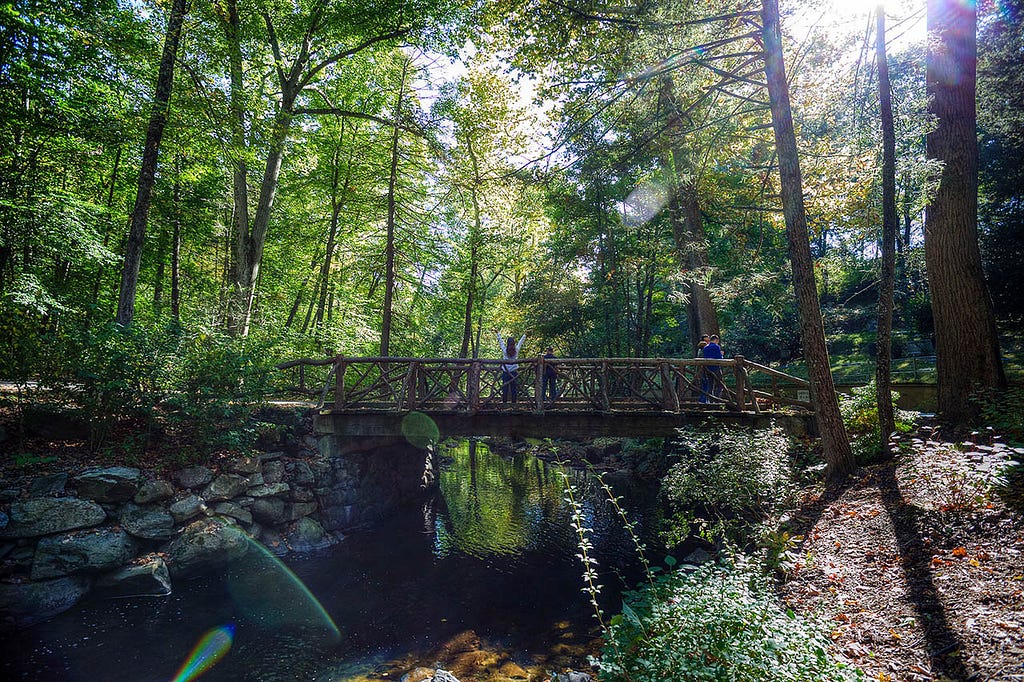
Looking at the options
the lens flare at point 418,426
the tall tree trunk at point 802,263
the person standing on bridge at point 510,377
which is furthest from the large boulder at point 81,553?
the tall tree trunk at point 802,263

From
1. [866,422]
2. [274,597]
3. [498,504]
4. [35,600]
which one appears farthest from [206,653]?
[866,422]

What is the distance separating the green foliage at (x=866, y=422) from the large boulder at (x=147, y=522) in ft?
38.0

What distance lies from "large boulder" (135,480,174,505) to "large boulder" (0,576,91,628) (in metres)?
1.27

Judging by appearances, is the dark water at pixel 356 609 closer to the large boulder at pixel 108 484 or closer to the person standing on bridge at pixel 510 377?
the large boulder at pixel 108 484

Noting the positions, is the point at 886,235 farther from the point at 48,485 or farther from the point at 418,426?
the point at 48,485

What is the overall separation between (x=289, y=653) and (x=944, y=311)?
11.1 m

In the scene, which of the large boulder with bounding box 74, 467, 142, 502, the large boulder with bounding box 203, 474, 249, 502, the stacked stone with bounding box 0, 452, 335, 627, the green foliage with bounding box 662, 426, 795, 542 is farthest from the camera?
the large boulder with bounding box 203, 474, 249, 502

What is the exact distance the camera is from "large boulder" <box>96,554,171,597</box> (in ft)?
22.2

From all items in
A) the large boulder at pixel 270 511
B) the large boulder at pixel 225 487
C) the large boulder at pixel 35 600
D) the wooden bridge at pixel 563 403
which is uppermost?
the wooden bridge at pixel 563 403

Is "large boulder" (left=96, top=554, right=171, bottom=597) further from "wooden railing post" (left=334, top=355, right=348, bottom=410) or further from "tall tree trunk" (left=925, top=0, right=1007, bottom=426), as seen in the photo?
"tall tree trunk" (left=925, top=0, right=1007, bottom=426)

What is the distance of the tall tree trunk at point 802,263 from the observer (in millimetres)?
7367

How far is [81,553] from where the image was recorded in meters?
6.62

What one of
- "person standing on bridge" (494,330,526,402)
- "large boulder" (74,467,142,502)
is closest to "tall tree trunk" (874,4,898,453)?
"person standing on bridge" (494,330,526,402)

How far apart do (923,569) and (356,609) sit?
737 centimetres
